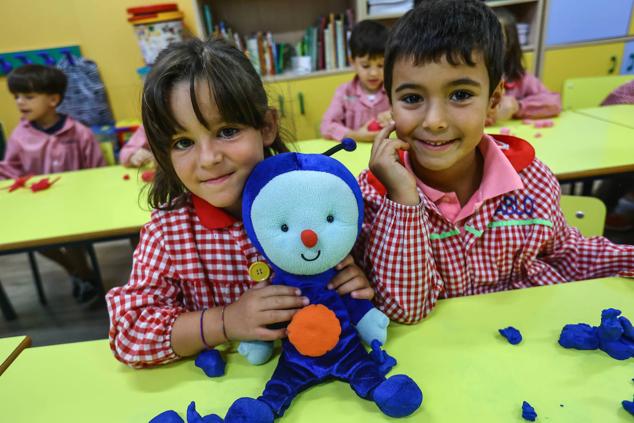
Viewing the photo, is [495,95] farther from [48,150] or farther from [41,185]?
[48,150]

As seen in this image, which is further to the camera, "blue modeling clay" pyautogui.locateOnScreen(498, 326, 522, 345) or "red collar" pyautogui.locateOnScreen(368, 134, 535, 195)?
"red collar" pyautogui.locateOnScreen(368, 134, 535, 195)

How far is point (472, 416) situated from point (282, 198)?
1.36 feet

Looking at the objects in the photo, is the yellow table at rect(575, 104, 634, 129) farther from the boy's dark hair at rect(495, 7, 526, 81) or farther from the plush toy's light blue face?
the plush toy's light blue face

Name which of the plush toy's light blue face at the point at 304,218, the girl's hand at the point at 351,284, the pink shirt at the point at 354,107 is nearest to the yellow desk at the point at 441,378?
the girl's hand at the point at 351,284

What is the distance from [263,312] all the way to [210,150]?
0.97ft

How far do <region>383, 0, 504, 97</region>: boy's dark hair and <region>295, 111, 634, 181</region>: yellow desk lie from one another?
18.7 inches

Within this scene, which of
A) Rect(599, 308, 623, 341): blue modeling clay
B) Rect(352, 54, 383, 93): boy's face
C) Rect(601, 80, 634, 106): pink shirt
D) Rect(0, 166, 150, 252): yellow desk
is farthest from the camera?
Rect(352, 54, 383, 93): boy's face

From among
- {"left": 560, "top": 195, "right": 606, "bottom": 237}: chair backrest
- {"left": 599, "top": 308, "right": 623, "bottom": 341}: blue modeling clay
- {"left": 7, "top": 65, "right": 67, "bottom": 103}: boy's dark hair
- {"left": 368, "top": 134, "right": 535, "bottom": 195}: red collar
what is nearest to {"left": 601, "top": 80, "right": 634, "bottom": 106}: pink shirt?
{"left": 560, "top": 195, "right": 606, "bottom": 237}: chair backrest

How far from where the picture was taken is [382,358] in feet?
2.34

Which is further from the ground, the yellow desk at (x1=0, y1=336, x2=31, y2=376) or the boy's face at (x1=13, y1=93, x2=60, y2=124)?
the boy's face at (x1=13, y1=93, x2=60, y2=124)

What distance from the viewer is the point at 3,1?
3.37 m

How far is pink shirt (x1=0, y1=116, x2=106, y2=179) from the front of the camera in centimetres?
248

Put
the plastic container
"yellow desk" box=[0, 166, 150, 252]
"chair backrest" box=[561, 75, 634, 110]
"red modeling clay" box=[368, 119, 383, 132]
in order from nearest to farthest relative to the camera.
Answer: "yellow desk" box=[0, 166, 150, 252] → "red modeling clay" box=[368, 119, 383, 132] → "chair backrest" box=[561, 75, 634, 110] → the plastic container

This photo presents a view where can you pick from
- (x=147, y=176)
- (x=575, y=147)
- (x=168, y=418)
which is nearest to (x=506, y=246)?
(x=168, y=418)
